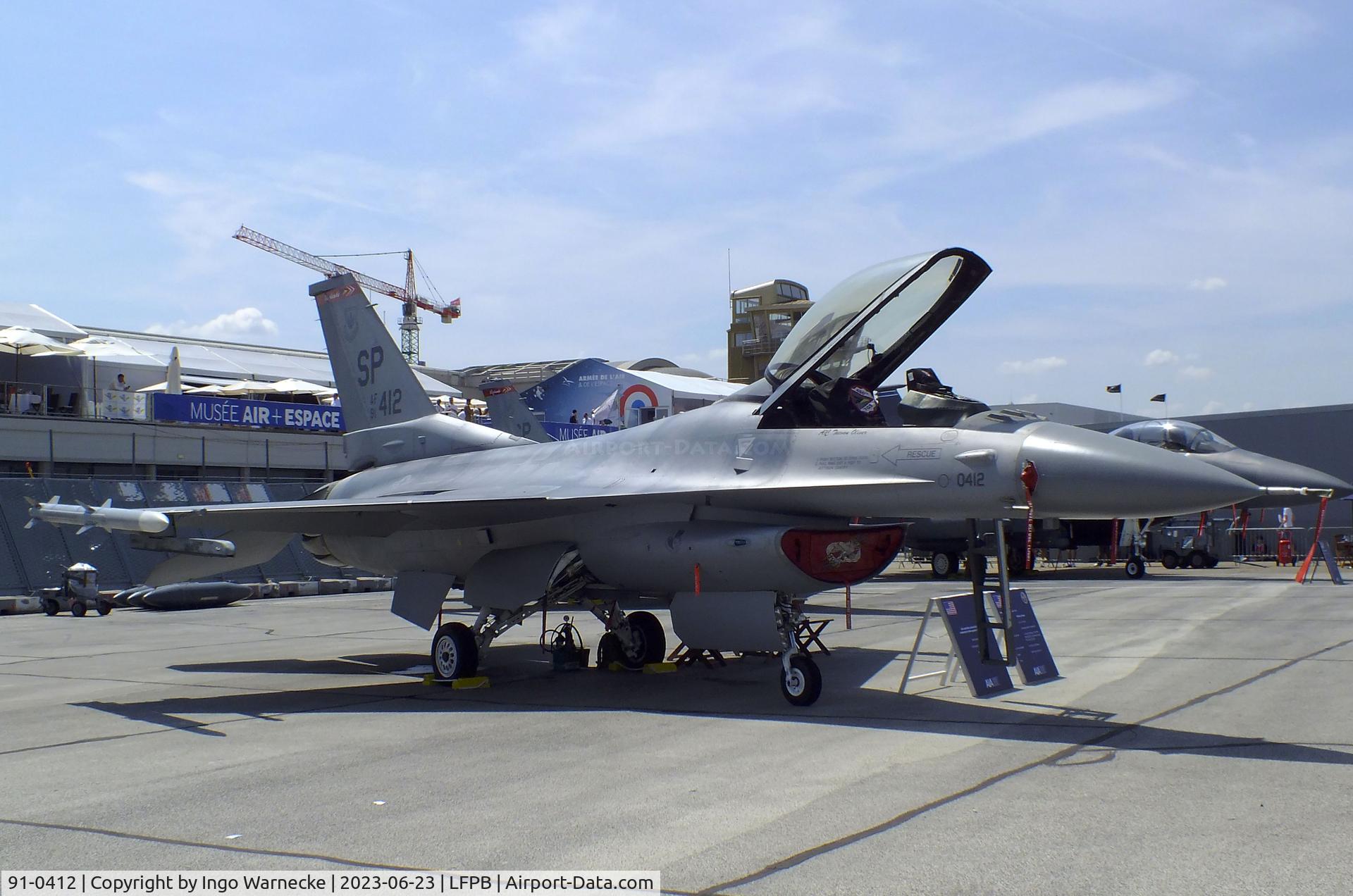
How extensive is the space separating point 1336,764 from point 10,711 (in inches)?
388

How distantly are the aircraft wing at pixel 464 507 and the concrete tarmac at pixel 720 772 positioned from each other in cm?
161

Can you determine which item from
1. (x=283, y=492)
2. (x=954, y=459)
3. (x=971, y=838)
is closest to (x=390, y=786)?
(x=971, y=838)

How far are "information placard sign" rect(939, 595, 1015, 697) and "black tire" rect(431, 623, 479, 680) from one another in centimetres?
457

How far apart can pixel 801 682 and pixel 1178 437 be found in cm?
2008

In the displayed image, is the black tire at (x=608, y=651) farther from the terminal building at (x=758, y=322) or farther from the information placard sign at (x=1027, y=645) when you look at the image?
the terminal building at (x=758, y=322)

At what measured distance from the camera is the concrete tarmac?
4.60 metres

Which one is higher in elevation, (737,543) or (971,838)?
(737,543)

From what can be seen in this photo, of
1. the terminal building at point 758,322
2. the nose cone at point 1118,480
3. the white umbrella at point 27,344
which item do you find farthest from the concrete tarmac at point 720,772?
the terminal building at point 758,322

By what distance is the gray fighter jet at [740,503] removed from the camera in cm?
778

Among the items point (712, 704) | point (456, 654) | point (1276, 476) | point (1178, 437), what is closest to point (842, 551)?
point (712, 704)

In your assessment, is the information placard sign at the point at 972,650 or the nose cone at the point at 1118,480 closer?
the nose cone at the point at 1118,480

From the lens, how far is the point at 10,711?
29.7 feet

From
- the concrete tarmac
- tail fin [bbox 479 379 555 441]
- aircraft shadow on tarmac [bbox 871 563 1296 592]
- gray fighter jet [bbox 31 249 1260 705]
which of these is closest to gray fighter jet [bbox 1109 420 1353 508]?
aircraft shadow on tarmac [bbox 871 563 1296 592]

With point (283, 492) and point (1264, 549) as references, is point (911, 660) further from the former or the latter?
point (1264, 549)
